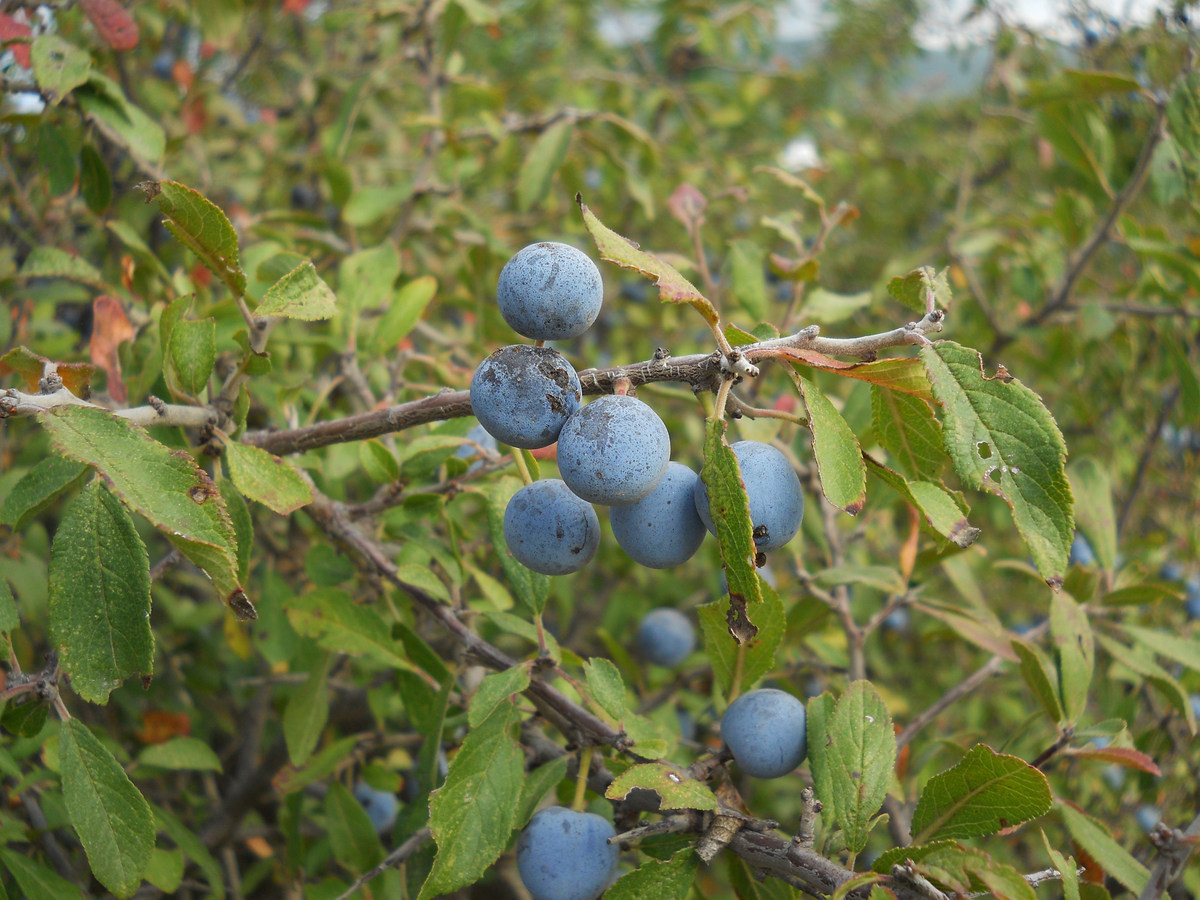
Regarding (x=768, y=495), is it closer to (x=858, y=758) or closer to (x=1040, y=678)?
(x=858, y=758)

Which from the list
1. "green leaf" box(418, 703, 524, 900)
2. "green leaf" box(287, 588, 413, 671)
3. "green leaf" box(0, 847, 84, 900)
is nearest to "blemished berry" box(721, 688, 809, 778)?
"green leaf" box(418, 703, 524, 900)

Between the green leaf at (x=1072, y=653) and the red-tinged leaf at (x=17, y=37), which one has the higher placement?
the red-tinged leaf at (x=17, y=37)

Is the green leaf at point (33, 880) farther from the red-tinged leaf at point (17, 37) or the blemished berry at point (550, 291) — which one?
the red-tinged leaf at point (17, 37)

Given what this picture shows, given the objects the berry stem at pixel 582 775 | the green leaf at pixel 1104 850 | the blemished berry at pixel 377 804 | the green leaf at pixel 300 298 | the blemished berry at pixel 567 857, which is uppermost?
the green leaf at pixel 300 298

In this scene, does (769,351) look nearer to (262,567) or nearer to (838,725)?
(838,725)

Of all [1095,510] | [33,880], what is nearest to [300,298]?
[33,880]

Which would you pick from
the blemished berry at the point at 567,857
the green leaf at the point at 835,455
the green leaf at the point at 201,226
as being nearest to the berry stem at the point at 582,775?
the blemished berry at the point at 567,857

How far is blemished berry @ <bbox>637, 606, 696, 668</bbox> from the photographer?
6.75ft

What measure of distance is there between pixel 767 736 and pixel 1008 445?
1.78 feet

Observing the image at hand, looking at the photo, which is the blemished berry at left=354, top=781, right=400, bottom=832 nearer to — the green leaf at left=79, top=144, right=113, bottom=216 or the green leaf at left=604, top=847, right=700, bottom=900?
the green leaf at left=604, top=847, right=700, bottom=900

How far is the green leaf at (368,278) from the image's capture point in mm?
1607

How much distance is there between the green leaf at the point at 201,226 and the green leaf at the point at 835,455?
68 cm

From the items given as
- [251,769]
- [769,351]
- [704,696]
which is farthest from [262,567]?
[769,351]

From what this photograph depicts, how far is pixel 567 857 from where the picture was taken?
106 centimetres
